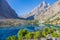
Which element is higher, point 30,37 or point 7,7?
point 7,7

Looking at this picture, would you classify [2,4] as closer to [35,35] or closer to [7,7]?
[7,7]

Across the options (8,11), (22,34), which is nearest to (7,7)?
(8,11)

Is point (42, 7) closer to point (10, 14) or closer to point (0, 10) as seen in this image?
point (10, 14)

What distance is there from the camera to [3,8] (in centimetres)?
6544

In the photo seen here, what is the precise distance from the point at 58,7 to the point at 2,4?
21.4 m

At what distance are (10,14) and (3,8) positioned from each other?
5.48 m

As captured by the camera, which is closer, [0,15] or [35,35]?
[35,35]

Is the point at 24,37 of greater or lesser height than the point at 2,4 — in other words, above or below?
below

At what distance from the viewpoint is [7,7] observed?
6875 cm

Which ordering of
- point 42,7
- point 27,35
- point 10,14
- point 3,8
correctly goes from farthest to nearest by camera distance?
1. point 42,7
2. point 10,14
3. point 3,8
4. point 27,35

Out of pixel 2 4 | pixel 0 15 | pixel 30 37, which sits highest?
pixel 2 4

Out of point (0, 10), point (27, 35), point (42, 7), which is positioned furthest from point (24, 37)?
point (42, 7)

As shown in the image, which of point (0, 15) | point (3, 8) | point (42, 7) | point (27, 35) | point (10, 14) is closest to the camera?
point (27, 35)

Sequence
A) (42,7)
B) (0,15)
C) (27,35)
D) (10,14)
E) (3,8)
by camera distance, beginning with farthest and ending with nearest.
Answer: (42,7) → (10,14) → (3,8) → (0,15) → (27,35)
